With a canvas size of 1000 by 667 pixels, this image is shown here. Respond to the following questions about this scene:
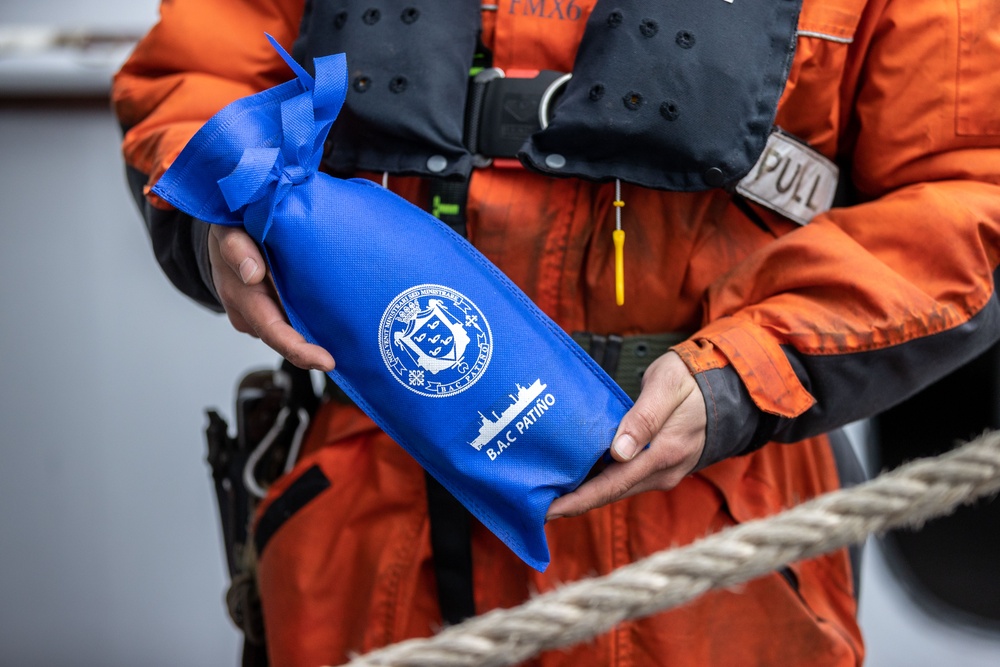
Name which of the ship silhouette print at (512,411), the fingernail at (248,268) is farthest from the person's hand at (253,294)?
the ship silhouette print at (512,411)

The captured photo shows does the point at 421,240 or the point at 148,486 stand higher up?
the point at 421,240

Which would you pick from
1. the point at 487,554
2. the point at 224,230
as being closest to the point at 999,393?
the point at 487,554

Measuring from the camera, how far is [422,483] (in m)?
0.85

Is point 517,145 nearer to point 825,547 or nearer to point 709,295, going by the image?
point 709,295

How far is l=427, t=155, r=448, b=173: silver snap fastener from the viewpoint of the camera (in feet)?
2.53

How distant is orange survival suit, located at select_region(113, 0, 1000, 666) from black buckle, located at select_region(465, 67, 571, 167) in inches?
0.8

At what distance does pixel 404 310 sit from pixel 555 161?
0.63ft

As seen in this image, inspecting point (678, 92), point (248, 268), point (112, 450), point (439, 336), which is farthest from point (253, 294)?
point (112, 450)

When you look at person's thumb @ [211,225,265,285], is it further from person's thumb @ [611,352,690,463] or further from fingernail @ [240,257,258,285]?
person's thumb @ [611,352,690,463]

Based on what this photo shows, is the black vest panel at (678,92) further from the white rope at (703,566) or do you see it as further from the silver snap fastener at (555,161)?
the white rope at (703,566)

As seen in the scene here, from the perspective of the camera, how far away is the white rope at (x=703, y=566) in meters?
0.52

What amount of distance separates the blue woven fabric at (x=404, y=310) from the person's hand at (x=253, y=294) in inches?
0.5

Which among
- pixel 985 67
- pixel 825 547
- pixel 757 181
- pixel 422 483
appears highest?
pixel 985 67

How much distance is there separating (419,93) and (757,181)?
1.00 ft
